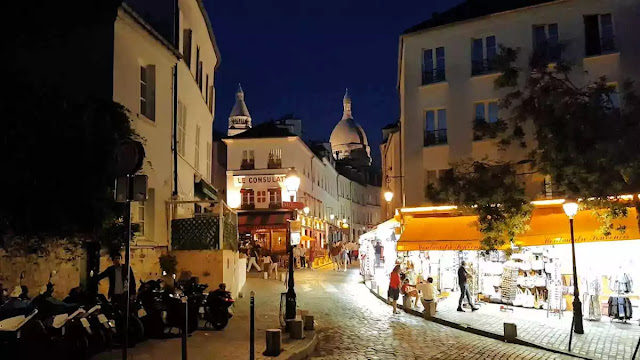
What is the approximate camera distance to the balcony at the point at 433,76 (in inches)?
1009

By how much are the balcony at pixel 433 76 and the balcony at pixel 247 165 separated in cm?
2528

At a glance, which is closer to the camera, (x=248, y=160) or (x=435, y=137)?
(x=435, y=137)

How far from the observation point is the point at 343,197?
76750 millimetres

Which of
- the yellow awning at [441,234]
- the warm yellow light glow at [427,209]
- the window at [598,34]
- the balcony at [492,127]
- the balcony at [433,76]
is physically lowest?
the yellow awning at [441,234]

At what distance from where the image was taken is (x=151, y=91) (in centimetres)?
1734

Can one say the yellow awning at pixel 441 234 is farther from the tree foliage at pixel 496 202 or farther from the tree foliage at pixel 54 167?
the tree foliage at pixel 54 167

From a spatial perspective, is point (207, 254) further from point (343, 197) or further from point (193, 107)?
point (343, 197)

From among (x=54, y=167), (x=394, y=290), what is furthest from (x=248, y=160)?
(x=54, y=167)

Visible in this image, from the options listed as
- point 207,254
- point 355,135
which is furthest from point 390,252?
point 355,135

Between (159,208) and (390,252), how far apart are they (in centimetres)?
1501

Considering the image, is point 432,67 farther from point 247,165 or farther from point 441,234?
point 247,165

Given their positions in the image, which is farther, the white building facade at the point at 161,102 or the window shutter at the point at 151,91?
the window shutter at the point at 151,91

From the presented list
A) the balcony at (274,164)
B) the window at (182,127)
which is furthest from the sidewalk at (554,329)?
the balcony at (274,164)

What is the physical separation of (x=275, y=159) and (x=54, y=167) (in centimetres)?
3671
